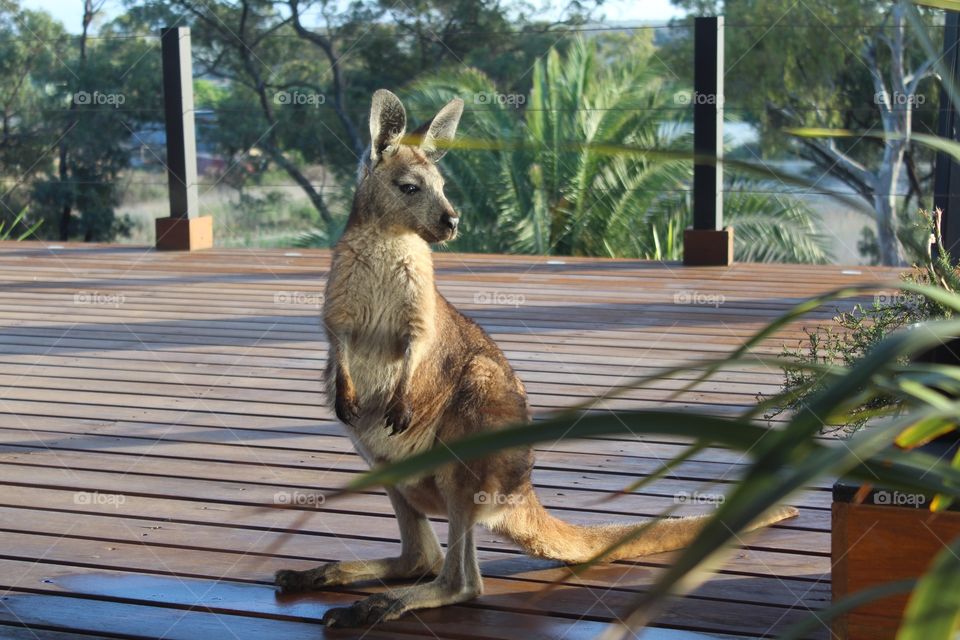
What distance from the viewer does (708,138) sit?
→ 6.44 metres

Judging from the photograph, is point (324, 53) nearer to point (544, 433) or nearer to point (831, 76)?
point (831, 76)

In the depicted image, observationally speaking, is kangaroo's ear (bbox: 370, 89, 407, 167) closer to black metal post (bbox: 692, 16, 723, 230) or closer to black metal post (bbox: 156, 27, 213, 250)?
black metal post (bbox: 692, 16, 723, 230)

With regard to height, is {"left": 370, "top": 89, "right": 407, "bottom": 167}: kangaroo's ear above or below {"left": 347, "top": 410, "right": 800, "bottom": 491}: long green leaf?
above

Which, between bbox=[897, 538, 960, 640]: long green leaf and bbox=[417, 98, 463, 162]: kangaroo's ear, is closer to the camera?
bbox=[897, 538, 960, 640]: long green leaf

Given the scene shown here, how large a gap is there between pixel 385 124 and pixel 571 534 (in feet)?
3.20

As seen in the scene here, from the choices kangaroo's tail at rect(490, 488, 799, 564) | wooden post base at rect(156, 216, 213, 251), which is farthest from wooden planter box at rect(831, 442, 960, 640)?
wooden post base at rect(156, 216, 213, 251)

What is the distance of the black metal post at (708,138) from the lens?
21.0 feet

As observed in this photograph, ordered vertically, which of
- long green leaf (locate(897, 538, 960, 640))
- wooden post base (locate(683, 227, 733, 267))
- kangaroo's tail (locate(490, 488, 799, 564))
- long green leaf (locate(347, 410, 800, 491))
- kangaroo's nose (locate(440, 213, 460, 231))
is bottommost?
kangaroo's tail (locate(490, 488, 799, 564))

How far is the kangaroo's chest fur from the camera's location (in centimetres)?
248

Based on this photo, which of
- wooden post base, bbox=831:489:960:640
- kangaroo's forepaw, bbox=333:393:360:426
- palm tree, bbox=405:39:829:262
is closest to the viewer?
wooden post base, bbox=831:489:960:640

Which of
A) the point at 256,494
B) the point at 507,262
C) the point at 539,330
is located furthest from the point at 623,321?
the point at 256,494

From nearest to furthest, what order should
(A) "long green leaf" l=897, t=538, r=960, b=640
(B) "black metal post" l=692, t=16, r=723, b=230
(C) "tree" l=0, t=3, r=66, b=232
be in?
(A) "long green leaf" l=897, t=538, r=960, b=640 < (B) "black metal post" l=692, t=16, r=723, b=230 < (C) "tree" l=0, t=3, r=66, b=232

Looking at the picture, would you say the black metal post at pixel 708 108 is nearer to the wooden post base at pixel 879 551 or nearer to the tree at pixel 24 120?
the wooden post base at pixel 879 551

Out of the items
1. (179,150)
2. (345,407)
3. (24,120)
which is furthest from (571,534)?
(24,120)
